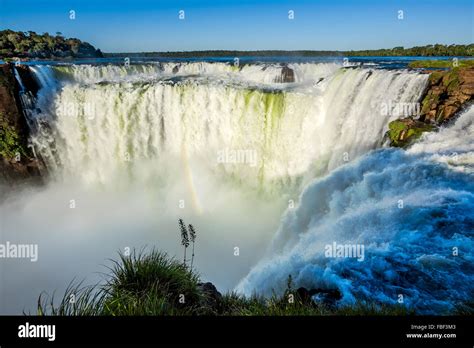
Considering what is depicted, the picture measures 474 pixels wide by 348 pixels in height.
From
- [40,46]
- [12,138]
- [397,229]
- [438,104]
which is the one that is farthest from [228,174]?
[40,46]

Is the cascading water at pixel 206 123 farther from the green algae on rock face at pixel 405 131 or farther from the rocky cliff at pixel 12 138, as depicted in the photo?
the green algae on rock face at pixel 405 131

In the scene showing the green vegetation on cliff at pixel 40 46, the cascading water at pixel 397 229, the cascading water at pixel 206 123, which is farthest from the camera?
the green vegetation on cliff at pixel 40 46

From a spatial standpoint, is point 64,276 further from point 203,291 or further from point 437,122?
point 437,122

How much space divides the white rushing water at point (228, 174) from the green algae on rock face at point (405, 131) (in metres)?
0.37

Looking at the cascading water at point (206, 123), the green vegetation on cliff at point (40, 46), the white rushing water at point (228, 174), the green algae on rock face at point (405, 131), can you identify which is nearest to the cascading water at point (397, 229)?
the white rushing water at point (228, 174)

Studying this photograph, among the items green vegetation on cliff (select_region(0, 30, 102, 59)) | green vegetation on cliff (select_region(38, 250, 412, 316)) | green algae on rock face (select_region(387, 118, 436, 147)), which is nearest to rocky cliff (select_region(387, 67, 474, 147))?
green algae on rock face (select_region(387, 118, 436, 147))

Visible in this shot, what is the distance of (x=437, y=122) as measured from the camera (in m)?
7.46

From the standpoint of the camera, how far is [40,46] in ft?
69.1

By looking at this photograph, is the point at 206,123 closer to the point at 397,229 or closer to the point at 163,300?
the point at 397,229

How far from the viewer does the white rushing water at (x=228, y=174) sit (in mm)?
6148

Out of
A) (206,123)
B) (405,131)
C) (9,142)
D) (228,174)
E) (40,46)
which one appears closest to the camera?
(405,131)

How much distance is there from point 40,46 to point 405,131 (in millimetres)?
20013

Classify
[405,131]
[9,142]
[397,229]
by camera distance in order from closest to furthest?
[397,229], [405,131], [9,142]

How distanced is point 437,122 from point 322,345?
250 inches
